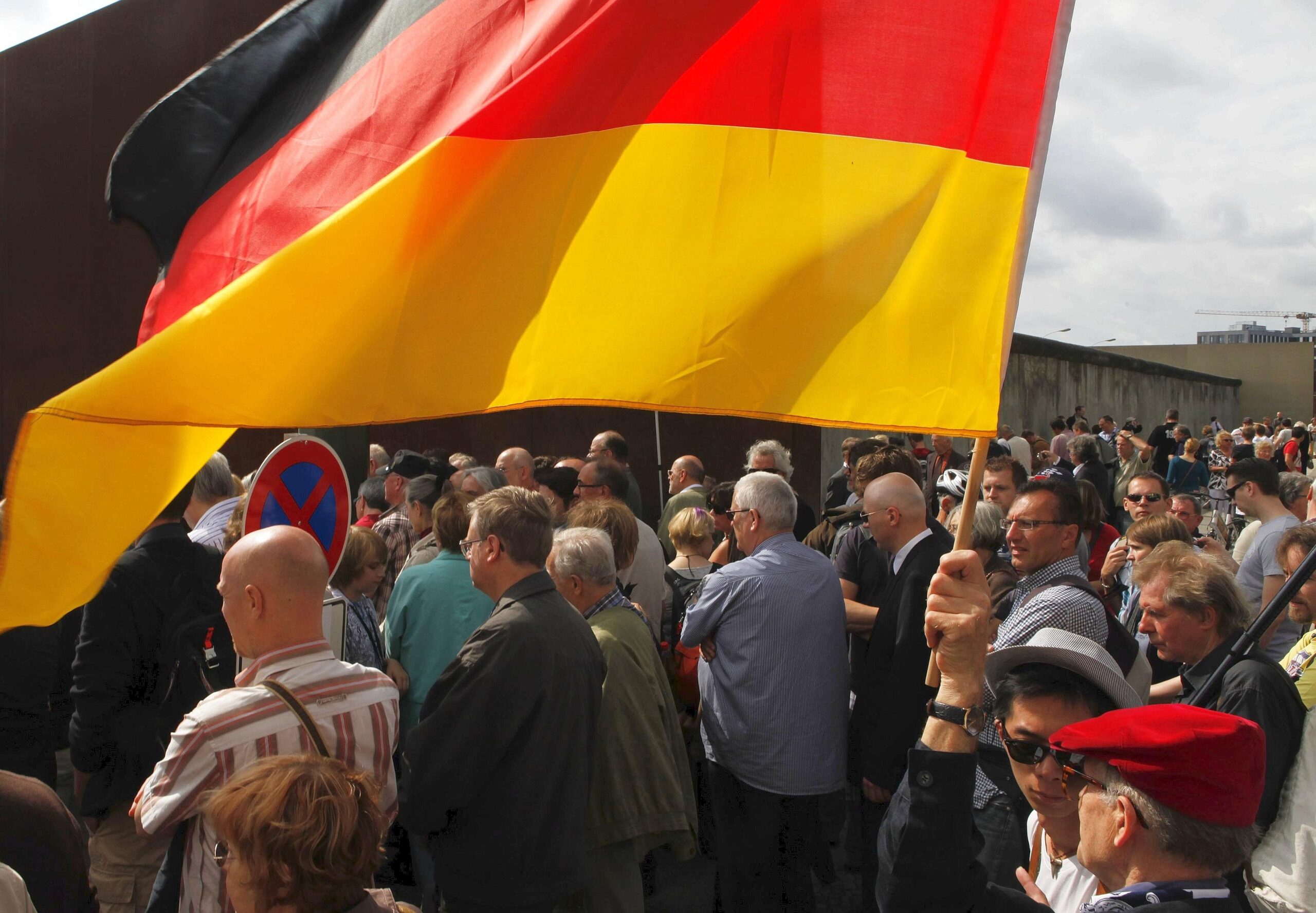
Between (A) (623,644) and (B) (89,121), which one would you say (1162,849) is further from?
(B) (89,121)

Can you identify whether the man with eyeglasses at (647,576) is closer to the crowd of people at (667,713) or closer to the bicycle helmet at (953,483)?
the crowd of people at (667,713)

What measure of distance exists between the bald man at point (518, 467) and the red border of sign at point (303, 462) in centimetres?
342

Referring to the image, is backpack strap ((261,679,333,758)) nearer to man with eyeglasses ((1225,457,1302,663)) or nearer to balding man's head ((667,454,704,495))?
man with eyeglasses ((1225,457,1302,663))

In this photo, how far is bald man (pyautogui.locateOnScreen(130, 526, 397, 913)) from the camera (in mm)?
2391

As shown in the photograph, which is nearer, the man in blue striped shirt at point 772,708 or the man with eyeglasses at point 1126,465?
the man in blue striped shirt at point 772,708

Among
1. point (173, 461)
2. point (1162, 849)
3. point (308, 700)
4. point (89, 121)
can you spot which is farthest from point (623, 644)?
point (89, 121)

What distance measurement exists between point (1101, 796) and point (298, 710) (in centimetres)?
173

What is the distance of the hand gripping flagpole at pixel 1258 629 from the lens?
2527mm

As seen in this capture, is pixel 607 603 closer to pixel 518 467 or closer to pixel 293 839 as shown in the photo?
pixel 293 839

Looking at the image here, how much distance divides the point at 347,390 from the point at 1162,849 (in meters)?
1.89

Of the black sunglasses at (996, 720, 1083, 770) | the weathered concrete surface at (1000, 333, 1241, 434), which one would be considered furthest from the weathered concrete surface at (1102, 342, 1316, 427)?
the black sunglasses at (996, 720, 1083, 770)

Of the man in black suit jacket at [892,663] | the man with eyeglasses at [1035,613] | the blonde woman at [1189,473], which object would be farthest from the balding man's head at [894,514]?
the blonde woman at [1189,473]

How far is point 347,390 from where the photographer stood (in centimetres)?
252

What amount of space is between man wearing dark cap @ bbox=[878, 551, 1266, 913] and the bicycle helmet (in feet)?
17.3
